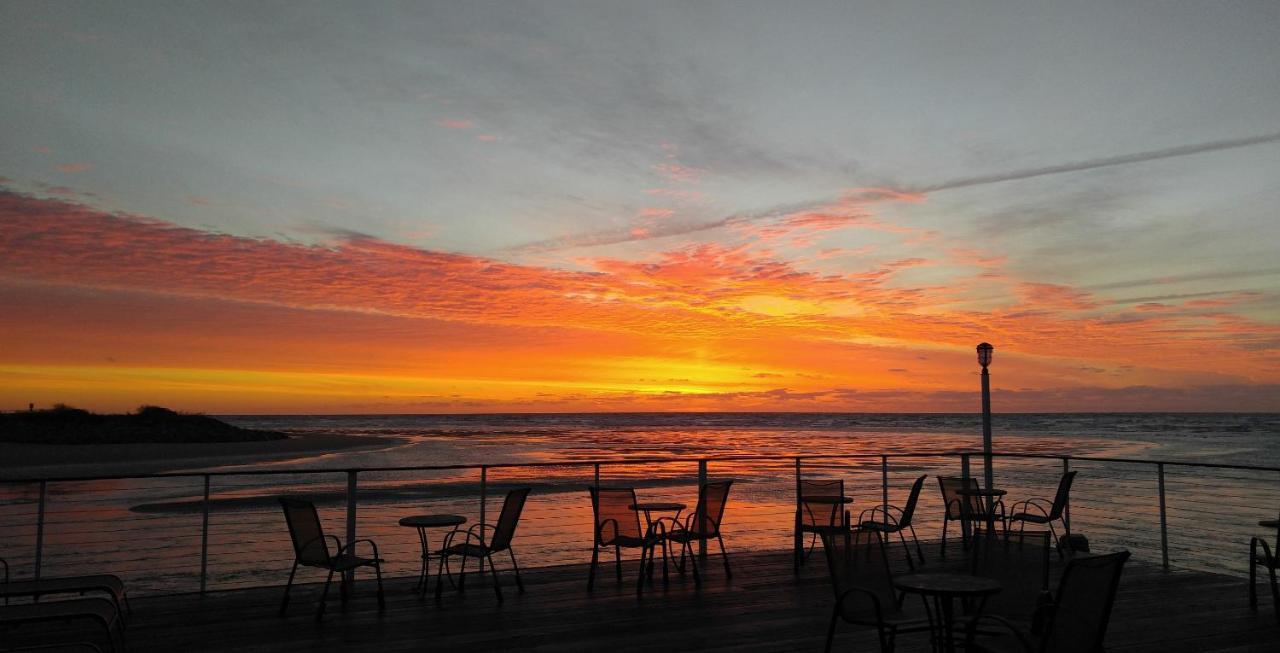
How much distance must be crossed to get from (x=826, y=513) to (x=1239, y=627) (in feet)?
10.2

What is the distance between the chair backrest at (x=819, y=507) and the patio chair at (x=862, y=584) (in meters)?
2.38

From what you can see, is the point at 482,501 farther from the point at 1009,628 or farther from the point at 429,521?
the point at 1009,628

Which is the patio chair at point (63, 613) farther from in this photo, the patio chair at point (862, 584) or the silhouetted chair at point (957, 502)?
the silhouetted chair at point (957, 502)

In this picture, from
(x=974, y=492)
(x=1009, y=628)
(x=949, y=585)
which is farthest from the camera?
(x=974, y=492)

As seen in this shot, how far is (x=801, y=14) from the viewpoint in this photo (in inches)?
344

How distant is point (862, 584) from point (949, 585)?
0.51 m

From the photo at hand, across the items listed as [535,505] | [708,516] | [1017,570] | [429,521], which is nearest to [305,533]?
[429,521]

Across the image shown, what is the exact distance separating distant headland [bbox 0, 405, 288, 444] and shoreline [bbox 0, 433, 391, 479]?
5.57 ft

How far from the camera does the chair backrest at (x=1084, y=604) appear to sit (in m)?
3.18

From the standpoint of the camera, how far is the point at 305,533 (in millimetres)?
5703

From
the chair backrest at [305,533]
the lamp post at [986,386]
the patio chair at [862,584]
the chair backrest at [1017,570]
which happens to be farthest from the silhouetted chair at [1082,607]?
the lamp post at [986,386]

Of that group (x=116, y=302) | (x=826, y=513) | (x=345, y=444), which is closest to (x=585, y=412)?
(x=345, y=444)

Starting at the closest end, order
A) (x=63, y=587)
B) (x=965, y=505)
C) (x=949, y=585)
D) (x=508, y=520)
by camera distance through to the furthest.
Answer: (x=949, y=585)
(x=63, y=587)
(x=508, y=520)
(x=965, y=505)

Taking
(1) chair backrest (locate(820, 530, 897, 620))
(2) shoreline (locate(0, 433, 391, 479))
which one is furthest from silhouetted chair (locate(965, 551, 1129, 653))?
(2) shoreline (locate(0, 433, 391, 479))
